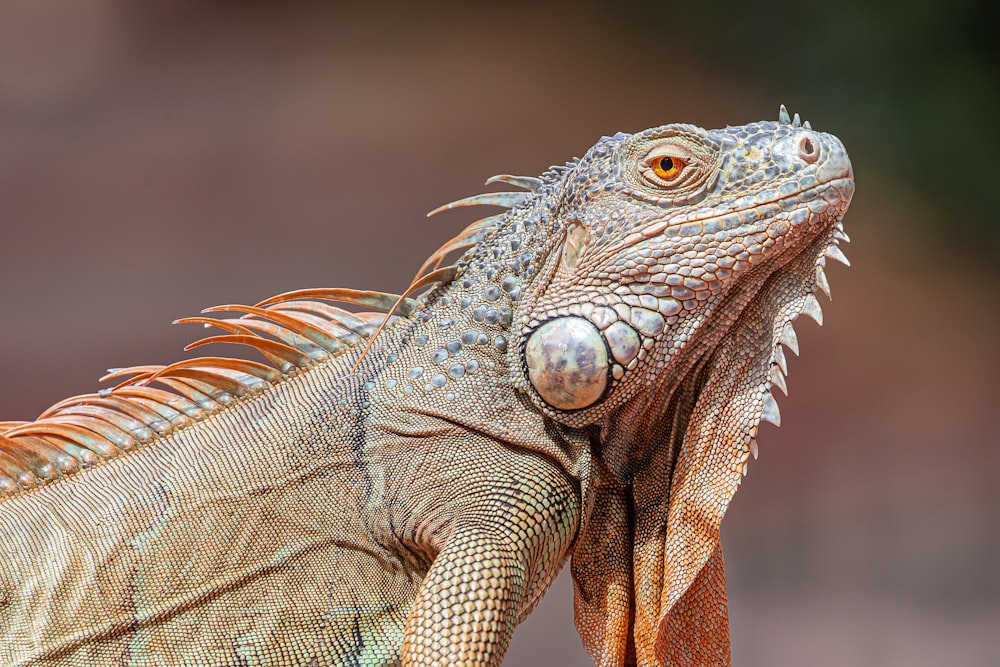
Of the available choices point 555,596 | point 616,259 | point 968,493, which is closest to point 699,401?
point 616,259

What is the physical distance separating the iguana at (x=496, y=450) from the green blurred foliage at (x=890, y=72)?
222cm

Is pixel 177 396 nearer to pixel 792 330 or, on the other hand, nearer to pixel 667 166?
pixel 667 166

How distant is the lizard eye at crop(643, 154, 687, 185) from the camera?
5.69 ft

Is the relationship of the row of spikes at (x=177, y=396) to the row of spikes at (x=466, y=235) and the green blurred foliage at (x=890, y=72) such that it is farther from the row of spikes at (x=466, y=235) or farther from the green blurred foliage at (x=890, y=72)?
the green blurred foliage at (x=890, y=72)

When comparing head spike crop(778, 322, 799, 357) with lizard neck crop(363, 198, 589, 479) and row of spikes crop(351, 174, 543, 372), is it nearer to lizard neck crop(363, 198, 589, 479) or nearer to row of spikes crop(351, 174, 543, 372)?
lizard neck crop(363, 198, 589, 479)

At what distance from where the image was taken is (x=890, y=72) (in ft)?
12.9

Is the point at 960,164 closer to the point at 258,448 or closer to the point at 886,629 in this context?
the point at 886,629

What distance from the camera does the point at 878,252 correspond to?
3.91 m

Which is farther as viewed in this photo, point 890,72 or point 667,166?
point 890,72

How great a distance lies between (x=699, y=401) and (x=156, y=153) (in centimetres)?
255

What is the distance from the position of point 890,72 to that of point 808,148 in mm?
2637

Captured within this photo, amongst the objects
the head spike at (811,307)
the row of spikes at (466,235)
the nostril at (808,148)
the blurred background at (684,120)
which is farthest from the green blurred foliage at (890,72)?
the head spike at (811,307)

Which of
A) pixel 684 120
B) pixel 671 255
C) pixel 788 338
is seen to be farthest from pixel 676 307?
pixel 684 120

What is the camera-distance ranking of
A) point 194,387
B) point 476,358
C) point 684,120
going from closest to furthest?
1. point 476,358
2. point 194,387
3. point 684,120
